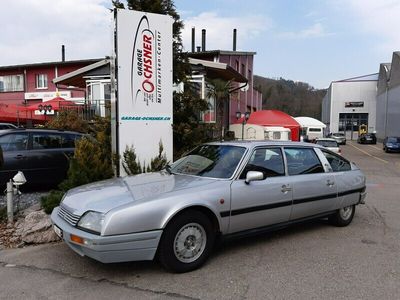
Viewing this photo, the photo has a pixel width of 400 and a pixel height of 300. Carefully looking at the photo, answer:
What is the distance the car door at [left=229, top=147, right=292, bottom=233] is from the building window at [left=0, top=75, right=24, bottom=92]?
3186cm

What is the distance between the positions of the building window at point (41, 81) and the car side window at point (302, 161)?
2990cm

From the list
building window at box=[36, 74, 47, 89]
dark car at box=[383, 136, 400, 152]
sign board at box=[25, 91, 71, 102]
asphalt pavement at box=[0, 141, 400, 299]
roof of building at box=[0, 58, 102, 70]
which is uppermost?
roof of building at box=[0, 58, 102, 70]

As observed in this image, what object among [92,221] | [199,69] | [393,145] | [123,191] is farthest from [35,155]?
[393,145]

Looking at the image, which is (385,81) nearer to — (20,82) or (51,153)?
(20,82)

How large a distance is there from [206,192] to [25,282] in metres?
2.16

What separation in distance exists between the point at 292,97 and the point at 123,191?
90.0 metres

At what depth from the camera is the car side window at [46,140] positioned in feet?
28.6

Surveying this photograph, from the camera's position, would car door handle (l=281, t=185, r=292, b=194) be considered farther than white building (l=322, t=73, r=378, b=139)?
No

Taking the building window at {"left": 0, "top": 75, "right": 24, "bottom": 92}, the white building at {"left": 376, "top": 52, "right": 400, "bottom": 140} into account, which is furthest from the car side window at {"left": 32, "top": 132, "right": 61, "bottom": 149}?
the white building at {"left": 376, "top": 52, "right": 400, "bottom": 140}

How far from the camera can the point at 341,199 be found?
20.3ft

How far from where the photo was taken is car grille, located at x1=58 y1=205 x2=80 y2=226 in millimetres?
Answer: 4205

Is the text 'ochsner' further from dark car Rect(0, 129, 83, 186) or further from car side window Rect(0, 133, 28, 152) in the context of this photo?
car side window Rect(0, 133, 28, 152)

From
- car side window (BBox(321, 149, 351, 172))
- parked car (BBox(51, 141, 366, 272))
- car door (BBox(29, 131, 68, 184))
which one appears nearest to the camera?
parked car (BBox(51, 141, 366, 272))

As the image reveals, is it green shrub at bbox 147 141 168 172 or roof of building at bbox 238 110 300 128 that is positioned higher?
roof of building at bbox 238 110 300 128
